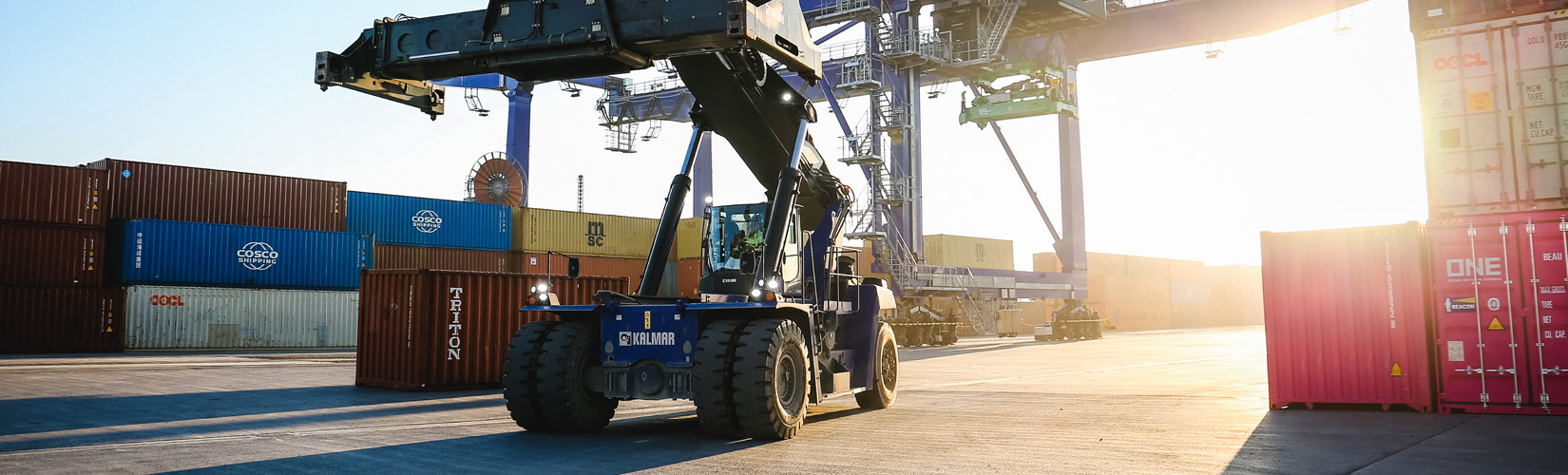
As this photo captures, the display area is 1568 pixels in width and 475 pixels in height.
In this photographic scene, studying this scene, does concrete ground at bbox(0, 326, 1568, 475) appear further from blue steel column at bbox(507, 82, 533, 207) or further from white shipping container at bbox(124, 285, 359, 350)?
A: blue steel column at bbox(507, 82, 533, 207)

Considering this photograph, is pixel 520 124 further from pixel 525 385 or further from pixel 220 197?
pixel 525 385

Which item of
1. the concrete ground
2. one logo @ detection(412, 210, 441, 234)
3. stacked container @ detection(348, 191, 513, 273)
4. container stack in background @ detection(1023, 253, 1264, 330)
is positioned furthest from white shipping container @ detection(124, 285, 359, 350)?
container stack in background @ detection(1023, 253, 1264, 330)

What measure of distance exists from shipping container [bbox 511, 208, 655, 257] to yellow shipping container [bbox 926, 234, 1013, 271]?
1908 cm

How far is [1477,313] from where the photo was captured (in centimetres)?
1213

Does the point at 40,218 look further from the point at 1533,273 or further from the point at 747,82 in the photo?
the point at 1533,273

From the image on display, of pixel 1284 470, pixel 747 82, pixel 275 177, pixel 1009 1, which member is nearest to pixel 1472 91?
pixel 1284 470

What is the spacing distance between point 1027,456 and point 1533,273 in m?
7.73

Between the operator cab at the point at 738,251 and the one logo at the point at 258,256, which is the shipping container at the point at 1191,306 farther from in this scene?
the operator cab at the point at 738,251

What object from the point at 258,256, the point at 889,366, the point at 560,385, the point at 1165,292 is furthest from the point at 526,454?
the point at 1165,292

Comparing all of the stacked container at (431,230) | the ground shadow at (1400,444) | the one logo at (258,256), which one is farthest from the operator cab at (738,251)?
the stacked container at (431,230)

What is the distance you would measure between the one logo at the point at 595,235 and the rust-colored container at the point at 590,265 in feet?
2.82

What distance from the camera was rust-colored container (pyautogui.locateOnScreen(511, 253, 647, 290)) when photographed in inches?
1629

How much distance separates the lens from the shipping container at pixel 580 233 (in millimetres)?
42469

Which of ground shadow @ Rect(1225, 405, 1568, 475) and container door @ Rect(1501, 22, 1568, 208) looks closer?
ground shadow @ Rect(1225, 405, 1568, 475)
